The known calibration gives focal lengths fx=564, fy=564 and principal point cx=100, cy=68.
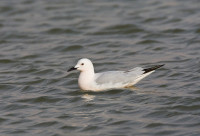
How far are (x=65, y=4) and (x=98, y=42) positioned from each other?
445 cm

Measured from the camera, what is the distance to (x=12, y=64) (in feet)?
45.4

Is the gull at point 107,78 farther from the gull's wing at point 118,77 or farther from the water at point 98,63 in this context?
the water at point 98,63

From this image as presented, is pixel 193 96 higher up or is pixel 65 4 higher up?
pixel 65 4

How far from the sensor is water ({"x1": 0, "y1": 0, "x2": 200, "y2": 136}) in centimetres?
938

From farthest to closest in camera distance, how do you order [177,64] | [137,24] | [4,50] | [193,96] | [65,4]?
1. [65,4]
2. [137,24]
3. [4,50]
4. [177,64]
5. [193,96]

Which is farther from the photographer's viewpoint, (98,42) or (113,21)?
(113,21)

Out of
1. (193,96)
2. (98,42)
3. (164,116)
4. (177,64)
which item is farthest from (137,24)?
(164,116)

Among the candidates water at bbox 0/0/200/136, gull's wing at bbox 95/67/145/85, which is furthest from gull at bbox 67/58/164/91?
water at bbox 0/0/200/136

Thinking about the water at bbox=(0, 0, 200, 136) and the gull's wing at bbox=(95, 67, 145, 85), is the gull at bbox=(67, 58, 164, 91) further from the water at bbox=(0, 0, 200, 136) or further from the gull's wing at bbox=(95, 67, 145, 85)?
the water at bbox=(0, 0, 200, 136)

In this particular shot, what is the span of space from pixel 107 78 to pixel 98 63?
253cm

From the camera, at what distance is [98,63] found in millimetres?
13547

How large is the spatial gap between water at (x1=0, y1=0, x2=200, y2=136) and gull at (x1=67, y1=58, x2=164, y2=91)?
0.14 metres

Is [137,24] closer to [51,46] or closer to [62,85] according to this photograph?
[51,46]

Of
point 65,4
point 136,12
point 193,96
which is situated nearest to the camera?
point 193,96
